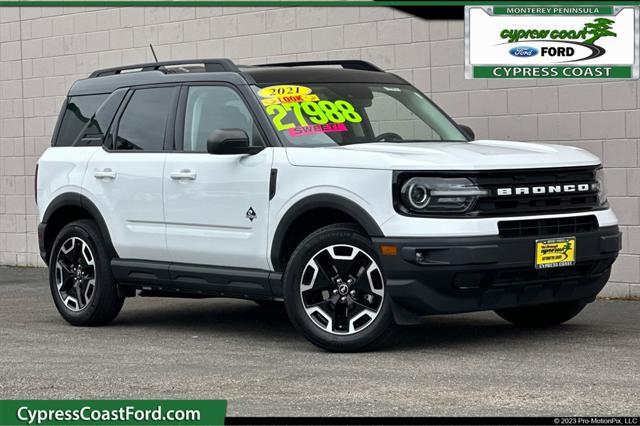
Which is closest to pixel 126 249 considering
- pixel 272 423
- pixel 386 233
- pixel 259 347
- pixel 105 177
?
pixel 105 177

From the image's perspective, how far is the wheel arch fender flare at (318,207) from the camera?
27.0 ft

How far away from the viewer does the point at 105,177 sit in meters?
9.99

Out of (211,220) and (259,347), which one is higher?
(211,220)

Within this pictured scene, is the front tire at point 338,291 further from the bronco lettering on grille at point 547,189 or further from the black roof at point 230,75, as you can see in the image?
the black roof at point 230,75

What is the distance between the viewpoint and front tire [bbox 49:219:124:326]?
33.0ft

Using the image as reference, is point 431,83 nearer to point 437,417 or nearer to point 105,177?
point 105,177

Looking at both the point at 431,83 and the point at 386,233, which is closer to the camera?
the point at 386,233

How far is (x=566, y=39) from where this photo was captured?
12.3 meters

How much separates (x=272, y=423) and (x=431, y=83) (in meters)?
7.05

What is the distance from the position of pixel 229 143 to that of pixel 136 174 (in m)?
1.16

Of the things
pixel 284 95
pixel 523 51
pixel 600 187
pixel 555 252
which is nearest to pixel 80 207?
pixel 284 95

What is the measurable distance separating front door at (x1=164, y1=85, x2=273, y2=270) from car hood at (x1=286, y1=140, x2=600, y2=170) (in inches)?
16.6

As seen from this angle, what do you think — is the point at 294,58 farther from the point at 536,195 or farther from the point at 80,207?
the point at 536,195

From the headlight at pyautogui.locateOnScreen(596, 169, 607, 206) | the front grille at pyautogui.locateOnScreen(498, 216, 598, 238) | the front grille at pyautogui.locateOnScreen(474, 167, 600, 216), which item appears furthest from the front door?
the headlight at pyautogui.locateOnScreen(596, 169, 607, 206)
